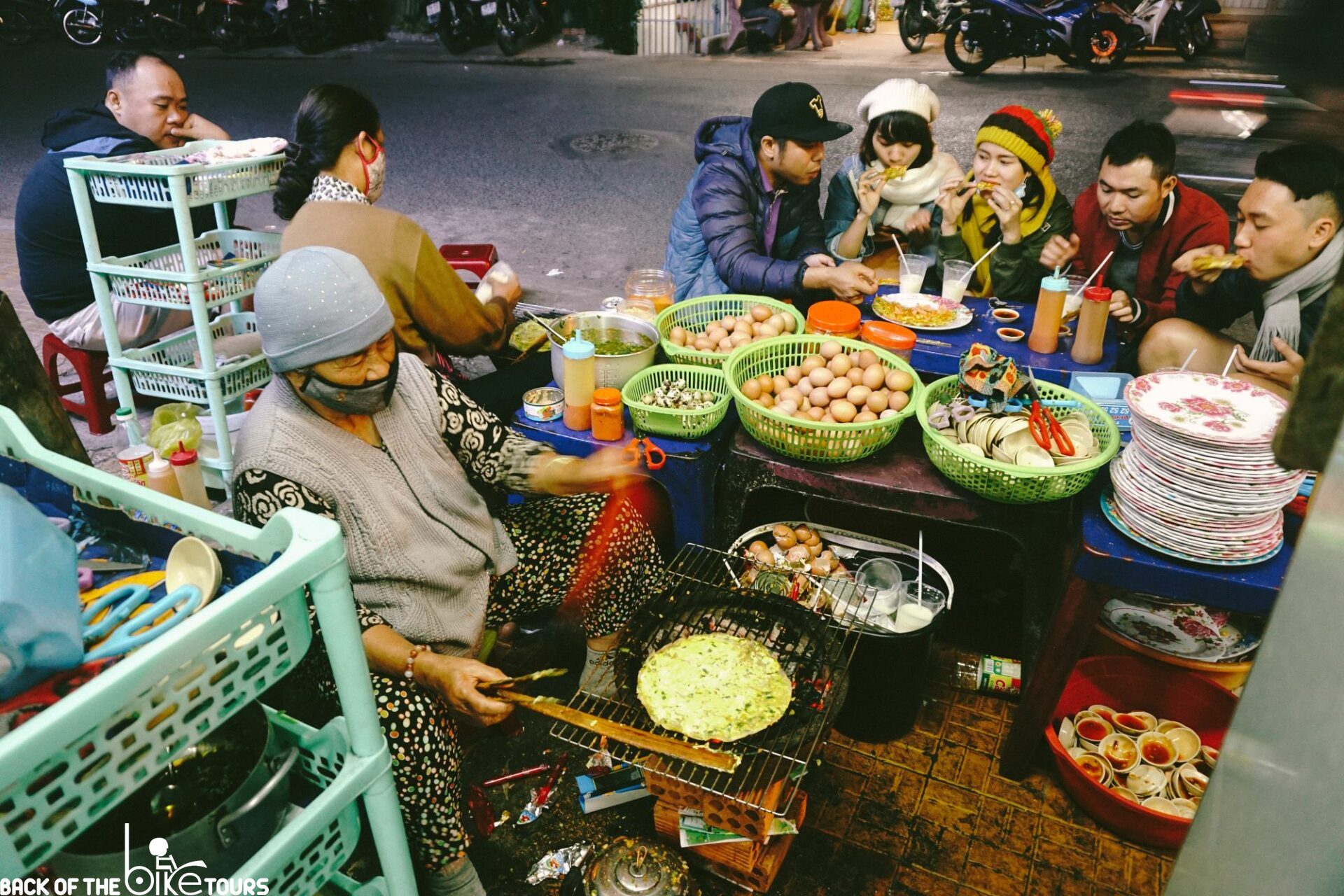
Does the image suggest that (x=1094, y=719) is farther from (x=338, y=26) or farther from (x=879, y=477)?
(x=338, y=26)

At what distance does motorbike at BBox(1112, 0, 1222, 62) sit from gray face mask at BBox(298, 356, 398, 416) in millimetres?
11338

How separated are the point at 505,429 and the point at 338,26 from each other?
1725 centimetres

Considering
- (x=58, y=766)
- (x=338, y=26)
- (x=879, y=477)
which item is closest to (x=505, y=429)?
(x=879, y=477)

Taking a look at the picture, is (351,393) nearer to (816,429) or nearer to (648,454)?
(648,454)

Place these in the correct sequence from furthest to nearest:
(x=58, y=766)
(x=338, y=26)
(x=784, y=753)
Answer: (x=338, y=26)
(x=784, y=753)
(x=58, y=766)

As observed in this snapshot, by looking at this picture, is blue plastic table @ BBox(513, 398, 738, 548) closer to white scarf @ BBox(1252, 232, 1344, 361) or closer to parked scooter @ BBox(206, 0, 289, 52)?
white scarf @ BBox(1252, 232, 1344, 361)

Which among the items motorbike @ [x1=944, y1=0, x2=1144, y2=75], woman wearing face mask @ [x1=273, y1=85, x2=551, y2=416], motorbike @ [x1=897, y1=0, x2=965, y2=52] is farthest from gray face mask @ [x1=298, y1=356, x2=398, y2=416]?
motorbike @ [x1=897, y1=0, x2=965, y2=52]

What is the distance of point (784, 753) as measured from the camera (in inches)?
83.9

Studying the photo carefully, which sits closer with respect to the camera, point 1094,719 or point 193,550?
point 193,550

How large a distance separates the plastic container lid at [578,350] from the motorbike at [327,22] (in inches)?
647

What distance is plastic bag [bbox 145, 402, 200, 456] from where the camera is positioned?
3282 mm

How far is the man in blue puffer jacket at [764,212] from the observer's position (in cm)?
372

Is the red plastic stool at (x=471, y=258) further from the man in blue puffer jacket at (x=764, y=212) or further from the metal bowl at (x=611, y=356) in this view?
the metal bowl at (x=611, y=356)

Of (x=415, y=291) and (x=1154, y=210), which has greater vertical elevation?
(x=1154, y=210)
